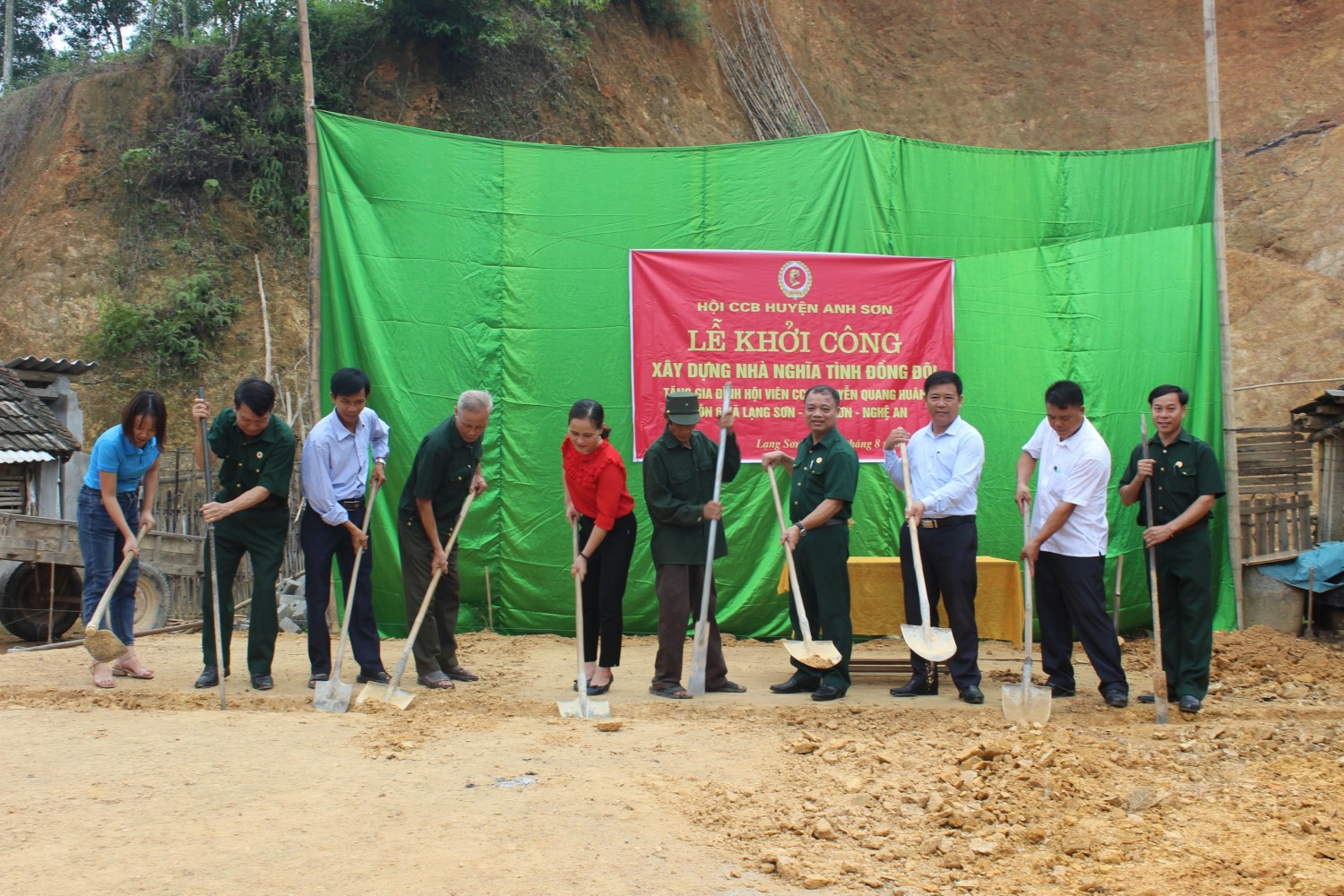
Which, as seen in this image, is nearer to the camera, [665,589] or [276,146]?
[665,589]

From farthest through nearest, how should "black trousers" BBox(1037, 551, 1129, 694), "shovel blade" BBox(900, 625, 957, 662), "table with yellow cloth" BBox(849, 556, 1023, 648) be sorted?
"table with yellow cloth" BBox(849, 556, 1023, 648) → "black trousers" BBox(1037, 551, 1129, 694) → "shovel blade" BBox(900, 625, 957, 662)

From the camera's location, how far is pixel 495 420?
276 inches

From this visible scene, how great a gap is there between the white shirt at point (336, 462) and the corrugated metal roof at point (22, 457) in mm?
5539

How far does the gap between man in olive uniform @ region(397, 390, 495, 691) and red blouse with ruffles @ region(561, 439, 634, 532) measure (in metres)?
0.46

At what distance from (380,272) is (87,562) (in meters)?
2.38

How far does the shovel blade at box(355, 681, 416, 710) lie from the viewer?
4906 mm

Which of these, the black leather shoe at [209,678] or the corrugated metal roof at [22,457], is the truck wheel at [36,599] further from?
the black leather shoe at [209,678]

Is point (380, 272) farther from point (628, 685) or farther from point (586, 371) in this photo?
point (628, 685)

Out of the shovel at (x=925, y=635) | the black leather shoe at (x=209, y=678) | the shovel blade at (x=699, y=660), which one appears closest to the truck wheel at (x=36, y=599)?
the black leather shoe at (x=209, y=678)

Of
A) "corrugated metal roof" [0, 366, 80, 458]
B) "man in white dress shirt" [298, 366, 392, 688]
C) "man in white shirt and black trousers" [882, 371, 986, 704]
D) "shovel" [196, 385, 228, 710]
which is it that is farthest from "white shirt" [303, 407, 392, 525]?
"corrugated metal roof" [0, 366, 80, 458]

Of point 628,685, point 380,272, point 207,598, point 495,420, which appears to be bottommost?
point 628,685

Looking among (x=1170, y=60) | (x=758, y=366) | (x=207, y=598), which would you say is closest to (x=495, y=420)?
(x=758, y=366)

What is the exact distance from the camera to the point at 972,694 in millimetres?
5320

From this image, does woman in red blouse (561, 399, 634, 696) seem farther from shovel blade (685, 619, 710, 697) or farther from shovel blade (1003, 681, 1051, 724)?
shovel blade (1003, 681, 1051, 724)
